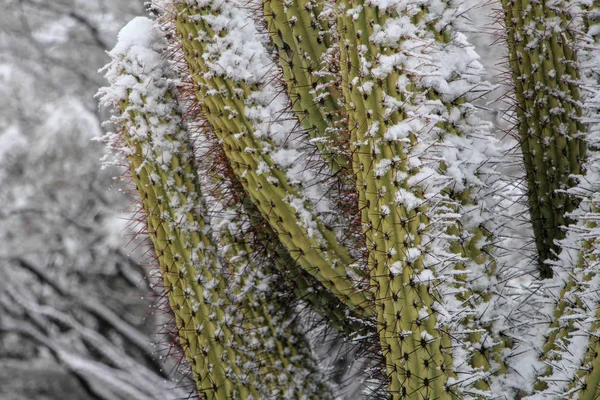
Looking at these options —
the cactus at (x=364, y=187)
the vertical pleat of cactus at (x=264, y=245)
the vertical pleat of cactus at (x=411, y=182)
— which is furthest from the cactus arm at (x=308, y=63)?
the vertical pleat of cactus at (x=264, y=245)

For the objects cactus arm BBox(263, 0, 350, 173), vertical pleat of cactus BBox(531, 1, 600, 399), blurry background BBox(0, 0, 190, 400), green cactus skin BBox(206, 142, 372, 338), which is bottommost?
vertical pleat of cactus BBox(531, 1, 600, 399)

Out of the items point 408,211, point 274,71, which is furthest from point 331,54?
point 408,211

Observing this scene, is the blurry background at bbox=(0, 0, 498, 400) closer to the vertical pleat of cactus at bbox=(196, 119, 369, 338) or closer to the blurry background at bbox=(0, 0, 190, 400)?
the blurry background at bbox=(0, 0, 190, 400)

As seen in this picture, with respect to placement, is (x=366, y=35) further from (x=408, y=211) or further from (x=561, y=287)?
(x=561, y=287)

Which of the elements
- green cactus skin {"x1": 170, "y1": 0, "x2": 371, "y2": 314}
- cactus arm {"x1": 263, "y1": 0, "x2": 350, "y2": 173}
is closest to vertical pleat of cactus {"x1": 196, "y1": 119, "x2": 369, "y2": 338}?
green cactus skin {"x1": 170, "y1": 0, "x2": 371, "y2": 314}

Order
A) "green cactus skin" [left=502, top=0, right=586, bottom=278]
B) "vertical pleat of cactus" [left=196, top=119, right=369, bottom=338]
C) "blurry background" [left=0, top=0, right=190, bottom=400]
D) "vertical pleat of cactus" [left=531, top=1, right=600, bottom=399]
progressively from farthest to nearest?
"blurry background" [left=0, top=0, right=190, bottom=400]
"vertical pleat of cactus" [left=196, top=119, right=369, bottom=338]
"green cactus skin" [left=502, top=0, right=586, bottom=278]
"vertical pleat of cactus" [left=531, top=1, right=600, bottom=399]

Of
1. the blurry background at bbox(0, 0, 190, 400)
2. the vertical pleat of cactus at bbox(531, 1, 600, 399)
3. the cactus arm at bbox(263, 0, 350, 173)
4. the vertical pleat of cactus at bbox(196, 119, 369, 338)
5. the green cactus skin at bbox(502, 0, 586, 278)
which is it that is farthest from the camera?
the blurry background at bbox(0, 0, 190, 400)
